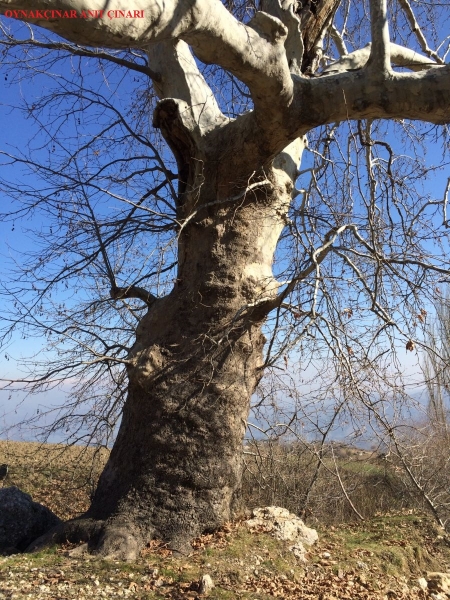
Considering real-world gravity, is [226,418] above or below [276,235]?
below

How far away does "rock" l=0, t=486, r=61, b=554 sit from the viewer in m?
4.31

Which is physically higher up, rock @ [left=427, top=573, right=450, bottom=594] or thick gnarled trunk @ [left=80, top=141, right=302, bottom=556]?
thick gnarled trunk @ [left=80, top=141, right=302, bottom=556]

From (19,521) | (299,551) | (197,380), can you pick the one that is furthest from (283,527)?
(19,521)

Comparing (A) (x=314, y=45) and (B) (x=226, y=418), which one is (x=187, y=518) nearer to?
(B) (x=226, y=418)

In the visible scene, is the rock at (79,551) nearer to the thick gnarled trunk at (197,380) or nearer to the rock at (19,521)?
the thick gnarled trunk at (197,380)

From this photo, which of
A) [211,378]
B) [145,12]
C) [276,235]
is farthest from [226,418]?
[145,12]

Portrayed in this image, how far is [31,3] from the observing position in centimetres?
204

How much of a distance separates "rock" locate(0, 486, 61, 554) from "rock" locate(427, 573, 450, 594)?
309 centimetres

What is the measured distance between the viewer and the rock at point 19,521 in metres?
4.31

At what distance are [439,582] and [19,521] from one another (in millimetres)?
3366

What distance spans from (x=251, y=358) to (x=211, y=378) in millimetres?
480

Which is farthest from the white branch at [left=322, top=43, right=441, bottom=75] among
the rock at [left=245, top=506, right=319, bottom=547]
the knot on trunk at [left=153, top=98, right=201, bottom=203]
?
the rock at [left=245, top=506, right=319, bottom=547]

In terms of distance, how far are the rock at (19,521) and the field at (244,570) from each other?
0.75 meters
